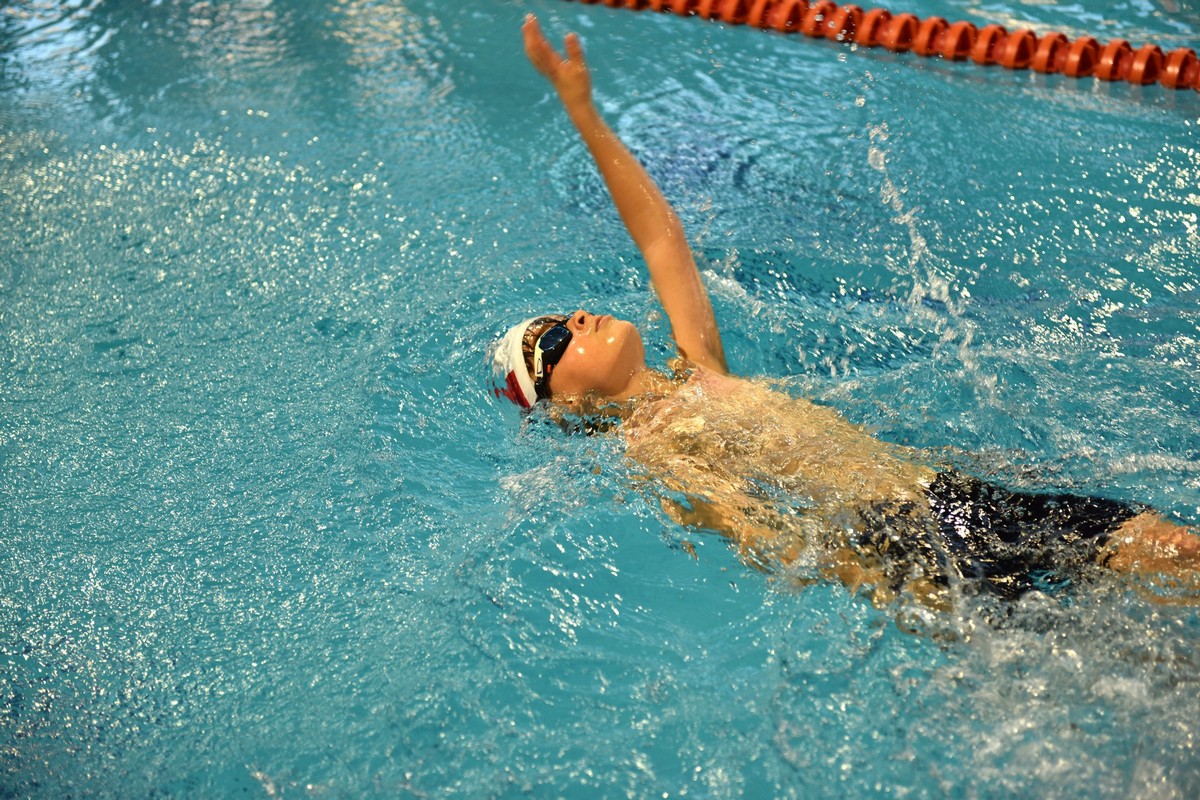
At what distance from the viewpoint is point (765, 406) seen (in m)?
2.53

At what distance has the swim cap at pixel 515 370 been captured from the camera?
2.59m

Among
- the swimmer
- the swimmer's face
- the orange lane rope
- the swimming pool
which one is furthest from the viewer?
the orange lane rope

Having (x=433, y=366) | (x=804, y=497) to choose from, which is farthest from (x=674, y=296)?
(x=433, y=366)

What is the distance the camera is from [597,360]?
2.48m

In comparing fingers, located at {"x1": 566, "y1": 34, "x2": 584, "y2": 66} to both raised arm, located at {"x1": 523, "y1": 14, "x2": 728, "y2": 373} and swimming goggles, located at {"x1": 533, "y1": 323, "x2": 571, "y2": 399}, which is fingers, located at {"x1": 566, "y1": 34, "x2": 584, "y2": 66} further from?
swimming goggles, located at {"x1": 533, "y1": 323, "x2": 571, "y2": 399}

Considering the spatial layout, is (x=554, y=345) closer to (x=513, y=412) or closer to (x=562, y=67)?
(x=513, y=412)

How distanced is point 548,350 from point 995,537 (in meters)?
1.16

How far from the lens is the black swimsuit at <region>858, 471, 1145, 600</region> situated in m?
2.11

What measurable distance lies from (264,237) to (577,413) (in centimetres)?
187

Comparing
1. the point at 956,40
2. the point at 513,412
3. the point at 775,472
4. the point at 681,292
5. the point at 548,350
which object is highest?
the point at 956,40

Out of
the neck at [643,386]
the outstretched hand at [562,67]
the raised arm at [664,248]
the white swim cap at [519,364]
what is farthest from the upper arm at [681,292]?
the outstretched hand at [562,67]

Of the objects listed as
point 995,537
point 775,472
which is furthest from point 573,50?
point 995,537

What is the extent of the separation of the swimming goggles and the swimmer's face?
0.01m

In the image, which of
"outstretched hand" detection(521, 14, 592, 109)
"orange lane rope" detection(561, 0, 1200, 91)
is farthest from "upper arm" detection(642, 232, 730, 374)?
"orange lane rope" detection(561, 0, 1200, 91)
